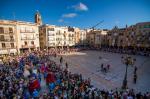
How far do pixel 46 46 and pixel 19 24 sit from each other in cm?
1635

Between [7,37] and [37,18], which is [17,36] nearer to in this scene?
[7,37]

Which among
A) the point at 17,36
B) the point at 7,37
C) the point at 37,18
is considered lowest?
the point at 7,37

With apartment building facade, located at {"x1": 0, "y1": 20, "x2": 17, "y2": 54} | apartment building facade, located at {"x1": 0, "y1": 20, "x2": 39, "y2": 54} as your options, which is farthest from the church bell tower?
apartment building facade, located at {"x1": 0, "y1": 20, "x2": 17, "y2": 54}

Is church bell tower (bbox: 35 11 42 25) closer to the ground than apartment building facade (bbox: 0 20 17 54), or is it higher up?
higher up

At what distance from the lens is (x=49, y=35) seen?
211 feet

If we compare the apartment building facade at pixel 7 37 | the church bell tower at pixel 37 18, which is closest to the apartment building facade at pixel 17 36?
the apartment building facade at pixel 7 37

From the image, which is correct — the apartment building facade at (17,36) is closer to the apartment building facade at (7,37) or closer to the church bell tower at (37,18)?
the apartment building facade at (7,37)

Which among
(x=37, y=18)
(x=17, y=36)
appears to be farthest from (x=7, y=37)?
(x=37, y=18)

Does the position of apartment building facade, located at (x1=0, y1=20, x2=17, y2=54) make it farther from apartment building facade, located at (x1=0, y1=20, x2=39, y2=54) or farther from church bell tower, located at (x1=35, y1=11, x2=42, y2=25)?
church bell tower, located at (x1=35, y1=11, x2=42, y2=25)

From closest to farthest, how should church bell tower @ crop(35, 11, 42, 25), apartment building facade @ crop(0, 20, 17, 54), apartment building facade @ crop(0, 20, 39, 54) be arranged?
apartment building facade @ crop(0, 20, 17, 54)
apartment building facade @ crop(0, 20, 39, 54)
church bell tower @ crop(35, 11, 42, 25)

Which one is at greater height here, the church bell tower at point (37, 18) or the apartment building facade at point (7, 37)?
the church bell tower at point (37, 18)

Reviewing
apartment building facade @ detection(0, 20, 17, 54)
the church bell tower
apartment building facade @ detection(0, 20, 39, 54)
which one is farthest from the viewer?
the church bell tower

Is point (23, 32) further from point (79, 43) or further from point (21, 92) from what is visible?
point (21, 92)

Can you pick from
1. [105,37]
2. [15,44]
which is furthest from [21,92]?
[105,37]
